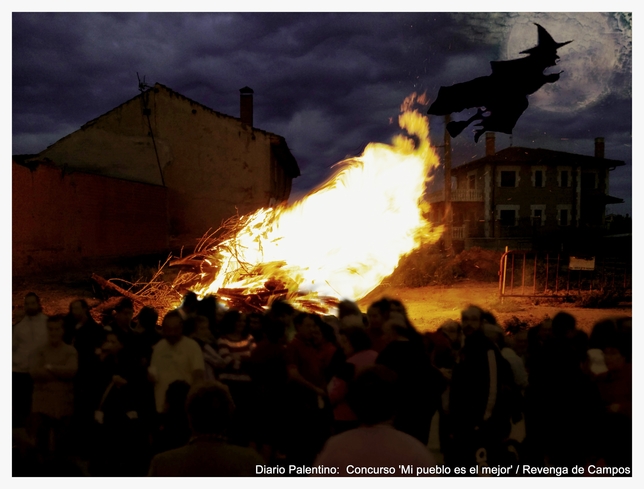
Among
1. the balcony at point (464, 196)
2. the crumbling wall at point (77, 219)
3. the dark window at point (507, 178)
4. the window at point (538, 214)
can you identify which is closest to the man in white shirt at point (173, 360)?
the crumbling wall at point (77, 219)

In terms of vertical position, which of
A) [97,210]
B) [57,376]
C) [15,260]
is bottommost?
[57,376]

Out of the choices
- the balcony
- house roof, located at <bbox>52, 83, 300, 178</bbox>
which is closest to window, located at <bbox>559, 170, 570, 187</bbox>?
the balcony

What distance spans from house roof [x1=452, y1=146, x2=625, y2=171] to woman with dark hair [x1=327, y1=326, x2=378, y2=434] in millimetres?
17878

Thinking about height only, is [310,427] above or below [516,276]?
below

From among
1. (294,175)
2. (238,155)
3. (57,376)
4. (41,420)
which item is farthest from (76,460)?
(294,175)

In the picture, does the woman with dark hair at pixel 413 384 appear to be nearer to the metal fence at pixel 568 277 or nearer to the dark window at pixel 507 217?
the metal fence at pixel 568 277

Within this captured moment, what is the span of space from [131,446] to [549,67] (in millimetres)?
6988

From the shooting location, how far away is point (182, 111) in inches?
603

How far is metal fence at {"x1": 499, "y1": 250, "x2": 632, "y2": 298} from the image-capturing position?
37.8ft

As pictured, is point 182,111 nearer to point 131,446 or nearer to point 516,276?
point 516,276

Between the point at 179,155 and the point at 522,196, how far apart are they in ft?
48.6

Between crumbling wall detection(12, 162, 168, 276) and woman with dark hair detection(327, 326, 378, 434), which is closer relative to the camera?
woman with dark hair detection(327, 326, 378, 434)

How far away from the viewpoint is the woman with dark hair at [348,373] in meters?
4.12

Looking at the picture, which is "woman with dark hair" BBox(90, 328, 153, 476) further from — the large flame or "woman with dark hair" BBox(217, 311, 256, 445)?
the large flame
